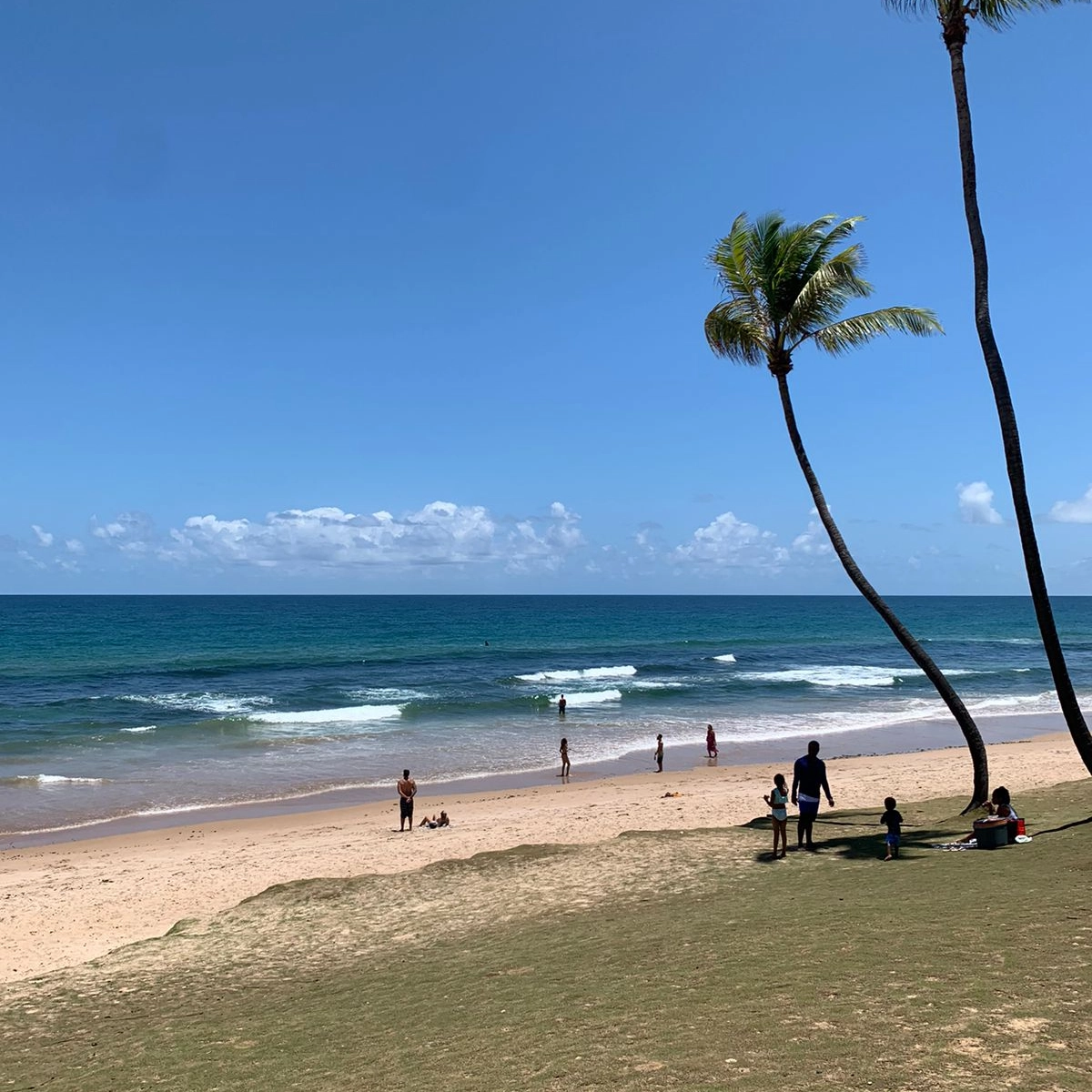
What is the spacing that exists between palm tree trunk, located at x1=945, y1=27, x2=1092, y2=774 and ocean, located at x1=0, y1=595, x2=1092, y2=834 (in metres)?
17.8

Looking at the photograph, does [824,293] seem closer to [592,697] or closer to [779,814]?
[779,814]

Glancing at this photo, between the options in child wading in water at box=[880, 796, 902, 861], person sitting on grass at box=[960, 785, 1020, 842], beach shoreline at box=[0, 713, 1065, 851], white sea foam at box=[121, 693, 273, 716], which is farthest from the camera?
white sea foam at box=[121, 693, 273, 716]

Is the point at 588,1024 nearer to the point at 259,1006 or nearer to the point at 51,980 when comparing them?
the point at 259,1006

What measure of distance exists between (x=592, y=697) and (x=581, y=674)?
11.1m

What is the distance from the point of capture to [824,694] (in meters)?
46.2

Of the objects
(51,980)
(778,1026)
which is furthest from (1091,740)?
(51,980)

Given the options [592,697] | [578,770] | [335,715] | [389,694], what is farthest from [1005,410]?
[389,694]

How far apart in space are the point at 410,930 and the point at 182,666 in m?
54.8

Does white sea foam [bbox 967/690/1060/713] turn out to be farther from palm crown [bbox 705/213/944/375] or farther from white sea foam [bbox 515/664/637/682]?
palm crown [bbox 705/213/944/375]

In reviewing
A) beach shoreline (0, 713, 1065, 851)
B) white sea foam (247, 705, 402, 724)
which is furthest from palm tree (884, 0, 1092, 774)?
white sea foam (247, 705, 402, 724)

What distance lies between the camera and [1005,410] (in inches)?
457

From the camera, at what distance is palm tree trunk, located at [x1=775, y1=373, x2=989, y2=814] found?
14.4 metres

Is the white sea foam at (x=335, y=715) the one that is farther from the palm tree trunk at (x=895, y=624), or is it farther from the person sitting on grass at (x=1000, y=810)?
the person sitting on grass at (x=1000, y=810)

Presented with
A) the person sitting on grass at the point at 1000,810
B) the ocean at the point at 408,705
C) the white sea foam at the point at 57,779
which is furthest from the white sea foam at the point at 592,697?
the person sitting on grass at the point at 1000,810
